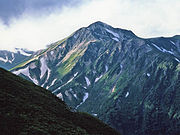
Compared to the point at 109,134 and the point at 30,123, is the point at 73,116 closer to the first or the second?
the point at 109,134

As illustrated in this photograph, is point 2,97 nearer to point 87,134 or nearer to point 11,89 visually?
point 11,89

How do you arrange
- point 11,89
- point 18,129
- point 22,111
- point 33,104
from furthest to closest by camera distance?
point 11,89 → point 33,104 → point 22,111 → point 18,129

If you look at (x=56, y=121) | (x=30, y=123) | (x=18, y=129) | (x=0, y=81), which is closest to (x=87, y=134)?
(x=56, y=121)

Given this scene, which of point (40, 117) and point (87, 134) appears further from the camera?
point (87, 134)

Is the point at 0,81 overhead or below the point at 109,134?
overhead

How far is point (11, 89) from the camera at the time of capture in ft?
168

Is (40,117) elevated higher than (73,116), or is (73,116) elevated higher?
(40,117)

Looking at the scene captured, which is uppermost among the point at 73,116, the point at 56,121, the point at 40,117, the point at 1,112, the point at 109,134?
the point at 1,112

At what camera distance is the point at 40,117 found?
41844mm

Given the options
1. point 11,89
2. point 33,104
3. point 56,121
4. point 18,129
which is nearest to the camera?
point 18,129

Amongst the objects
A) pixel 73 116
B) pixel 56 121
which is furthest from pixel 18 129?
pixel 73 116

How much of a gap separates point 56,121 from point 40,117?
13.8 ft

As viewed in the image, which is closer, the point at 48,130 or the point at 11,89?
the point at 48,130

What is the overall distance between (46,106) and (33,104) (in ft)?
15.3
